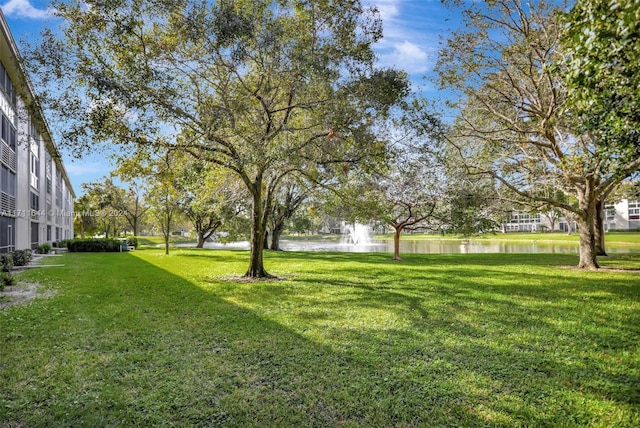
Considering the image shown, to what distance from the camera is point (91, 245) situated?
28344 millimetres

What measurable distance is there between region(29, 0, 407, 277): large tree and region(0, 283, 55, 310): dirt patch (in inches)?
149

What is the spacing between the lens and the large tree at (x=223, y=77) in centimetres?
926

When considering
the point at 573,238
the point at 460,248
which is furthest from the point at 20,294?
the point at 573,238

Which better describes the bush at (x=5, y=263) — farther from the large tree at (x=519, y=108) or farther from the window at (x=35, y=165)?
the large tree at (x=519, y=108)

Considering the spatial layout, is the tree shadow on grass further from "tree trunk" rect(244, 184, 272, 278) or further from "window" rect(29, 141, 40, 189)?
"window" rect(29, 141, 40, 189)

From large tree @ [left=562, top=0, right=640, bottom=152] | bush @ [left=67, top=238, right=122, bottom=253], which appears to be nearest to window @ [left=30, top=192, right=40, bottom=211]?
bush @ [left=67, top=238, right=122, bottom=253]

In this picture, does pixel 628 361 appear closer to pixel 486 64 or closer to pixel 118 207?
pixel 486 64

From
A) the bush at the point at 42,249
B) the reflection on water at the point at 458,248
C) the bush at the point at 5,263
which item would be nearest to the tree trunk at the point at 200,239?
the reflection on water at the point at 458,248

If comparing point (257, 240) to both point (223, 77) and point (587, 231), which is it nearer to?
point (223, 77)

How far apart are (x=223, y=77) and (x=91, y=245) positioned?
23.0 metres

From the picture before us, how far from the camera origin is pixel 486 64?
532 inches

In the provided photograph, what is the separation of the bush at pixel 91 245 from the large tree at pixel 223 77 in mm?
21351

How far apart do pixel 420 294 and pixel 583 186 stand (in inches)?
380

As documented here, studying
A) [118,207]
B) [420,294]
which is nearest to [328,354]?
[420,294]
